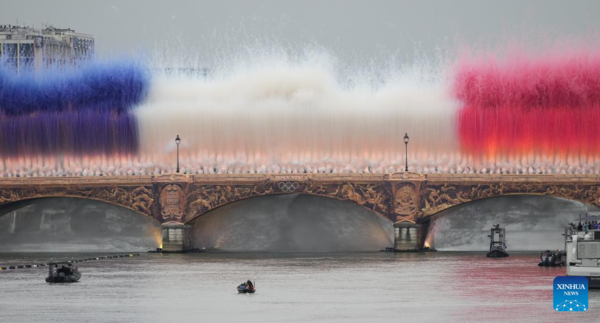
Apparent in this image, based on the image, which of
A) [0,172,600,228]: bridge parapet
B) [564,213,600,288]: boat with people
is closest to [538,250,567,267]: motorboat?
[564,213,600,288]: boat with people

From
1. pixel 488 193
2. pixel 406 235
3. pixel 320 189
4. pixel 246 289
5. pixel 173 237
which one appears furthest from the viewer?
pixel 173 237

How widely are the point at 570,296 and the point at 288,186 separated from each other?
56185 mm

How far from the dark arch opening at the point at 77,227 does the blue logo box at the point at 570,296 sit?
63.0 m

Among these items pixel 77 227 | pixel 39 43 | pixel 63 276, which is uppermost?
pixel 39 43

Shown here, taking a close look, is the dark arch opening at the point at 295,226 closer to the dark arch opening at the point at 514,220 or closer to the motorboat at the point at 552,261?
the dark arch opening at the point at 514,220

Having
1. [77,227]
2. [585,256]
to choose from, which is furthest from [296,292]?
[77,227]

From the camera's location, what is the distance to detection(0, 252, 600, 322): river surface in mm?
51625

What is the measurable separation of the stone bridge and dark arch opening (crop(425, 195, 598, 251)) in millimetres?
2644

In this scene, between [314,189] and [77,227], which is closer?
[314,189]

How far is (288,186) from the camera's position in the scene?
106 m

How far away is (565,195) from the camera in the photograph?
104 metres

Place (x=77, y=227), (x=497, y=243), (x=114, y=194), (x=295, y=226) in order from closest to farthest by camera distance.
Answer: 1. (x=497, y=243)
2. (x=114, y=194)
3. (x=295, y=226)
4. (x=77, y=227)

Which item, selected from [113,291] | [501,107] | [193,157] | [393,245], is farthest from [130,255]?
[113,291]

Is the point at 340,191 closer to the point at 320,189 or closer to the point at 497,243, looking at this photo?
the point at 320,189
